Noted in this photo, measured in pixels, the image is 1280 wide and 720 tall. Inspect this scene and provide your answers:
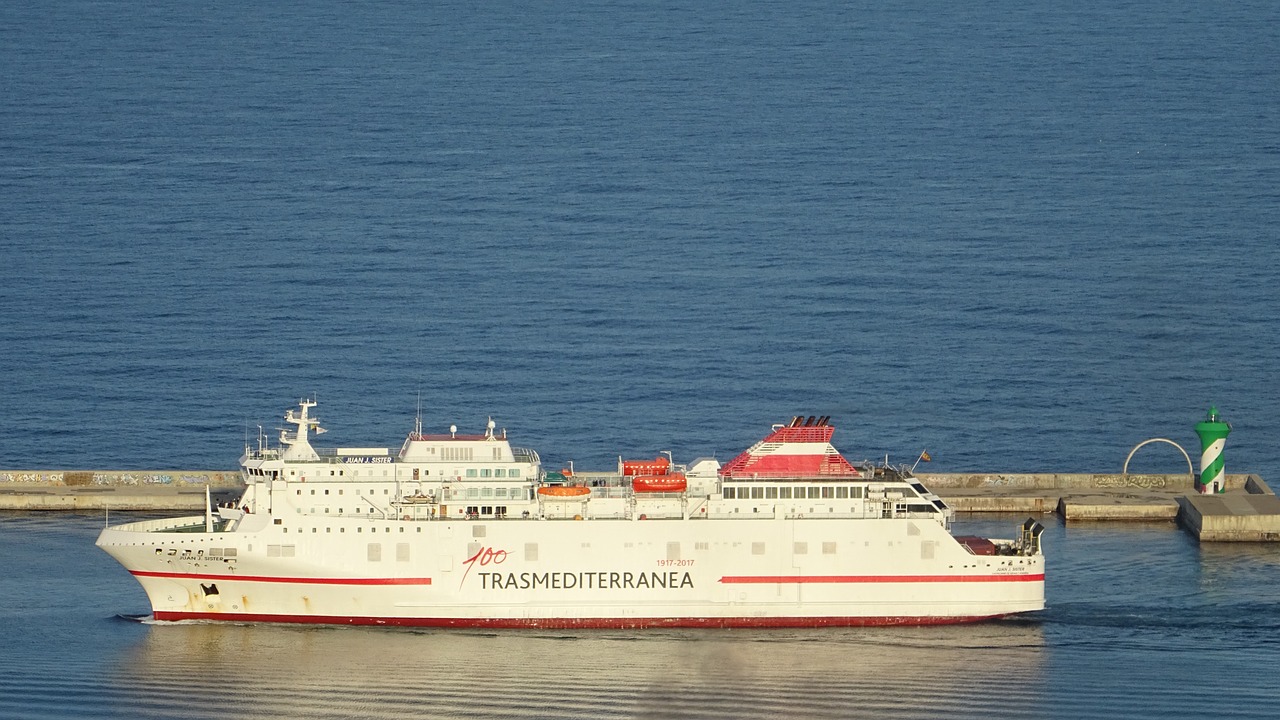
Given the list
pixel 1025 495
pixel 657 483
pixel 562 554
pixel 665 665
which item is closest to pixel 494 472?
pixel 562 554

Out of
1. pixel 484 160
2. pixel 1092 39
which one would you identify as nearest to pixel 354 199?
pixel 484 160

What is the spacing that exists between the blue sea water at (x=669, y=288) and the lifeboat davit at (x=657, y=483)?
5345 millimetres

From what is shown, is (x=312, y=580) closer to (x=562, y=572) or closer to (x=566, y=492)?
(x=562, y=572)

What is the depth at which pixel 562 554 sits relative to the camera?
A: 66.2 metres

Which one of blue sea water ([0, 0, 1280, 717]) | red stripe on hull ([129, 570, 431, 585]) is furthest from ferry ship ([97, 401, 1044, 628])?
blue sea water ([0, 0, 1280, 717])

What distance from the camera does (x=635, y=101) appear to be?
181 meters

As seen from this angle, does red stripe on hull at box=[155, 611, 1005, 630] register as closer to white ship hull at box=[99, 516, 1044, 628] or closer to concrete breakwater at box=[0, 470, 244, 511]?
white ship hull at box=[99, 516, 1044, 628]

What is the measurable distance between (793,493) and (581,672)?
10.1 m

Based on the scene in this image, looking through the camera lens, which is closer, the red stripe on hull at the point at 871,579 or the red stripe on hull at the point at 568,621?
the red stripe on hull at the point at 568,621

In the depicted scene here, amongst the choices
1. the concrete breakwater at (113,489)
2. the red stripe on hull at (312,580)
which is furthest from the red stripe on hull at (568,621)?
the concrete breakwater at (113,489)

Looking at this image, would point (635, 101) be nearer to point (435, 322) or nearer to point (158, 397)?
point (435, 322)

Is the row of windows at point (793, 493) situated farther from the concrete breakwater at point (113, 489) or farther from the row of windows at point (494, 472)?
the concrete breakwater at point (113, 489)

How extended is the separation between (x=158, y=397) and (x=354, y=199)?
158 feet

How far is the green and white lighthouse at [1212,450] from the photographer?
83.2 m
